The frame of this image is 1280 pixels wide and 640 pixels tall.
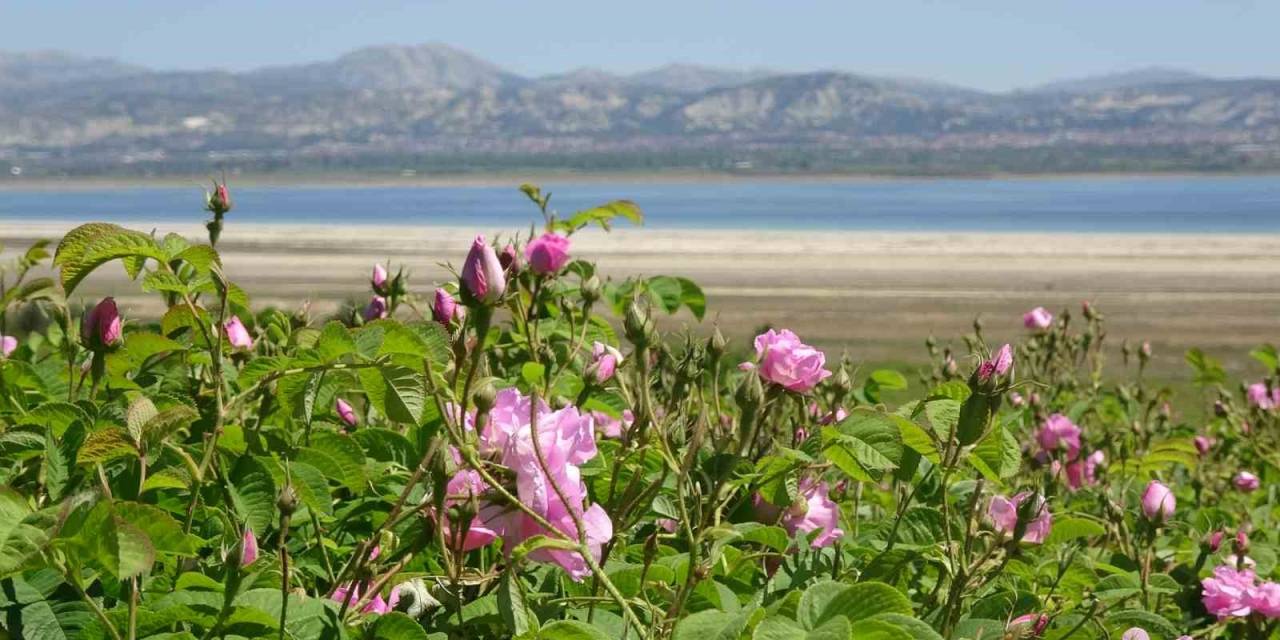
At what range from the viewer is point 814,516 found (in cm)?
162

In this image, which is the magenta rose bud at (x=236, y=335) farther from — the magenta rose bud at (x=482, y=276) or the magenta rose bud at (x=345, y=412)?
the magenta rose bud at (x=482, y=276)

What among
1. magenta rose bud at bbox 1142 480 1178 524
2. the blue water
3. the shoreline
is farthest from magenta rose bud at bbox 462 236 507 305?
the shoreline

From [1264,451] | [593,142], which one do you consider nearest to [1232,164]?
[593,142]

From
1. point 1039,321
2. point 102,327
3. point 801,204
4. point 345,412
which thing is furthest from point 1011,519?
point 801,204

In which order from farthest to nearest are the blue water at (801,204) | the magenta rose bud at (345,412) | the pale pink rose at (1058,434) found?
the blue water at (801,204), the pale pink rose at (1058,434), the magenta rose bud at (345,412)

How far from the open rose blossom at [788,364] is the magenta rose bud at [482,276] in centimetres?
31

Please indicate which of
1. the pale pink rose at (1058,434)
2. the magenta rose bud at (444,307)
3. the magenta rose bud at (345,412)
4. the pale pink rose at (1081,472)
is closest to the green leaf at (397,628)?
the magenta rose bud at (444,307)

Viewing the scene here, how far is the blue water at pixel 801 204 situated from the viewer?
48.8 m

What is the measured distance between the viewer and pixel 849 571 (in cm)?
151

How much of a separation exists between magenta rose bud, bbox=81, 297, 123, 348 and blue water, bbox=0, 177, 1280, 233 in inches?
1089

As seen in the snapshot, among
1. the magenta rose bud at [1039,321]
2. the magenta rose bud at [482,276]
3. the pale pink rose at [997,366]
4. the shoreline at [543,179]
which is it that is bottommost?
the shoreline at [543,179]

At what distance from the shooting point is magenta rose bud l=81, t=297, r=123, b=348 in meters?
1.60

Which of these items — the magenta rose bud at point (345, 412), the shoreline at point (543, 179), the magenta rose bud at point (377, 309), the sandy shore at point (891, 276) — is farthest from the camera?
the shoreline at point (543, 179)

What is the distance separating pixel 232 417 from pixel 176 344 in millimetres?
185
